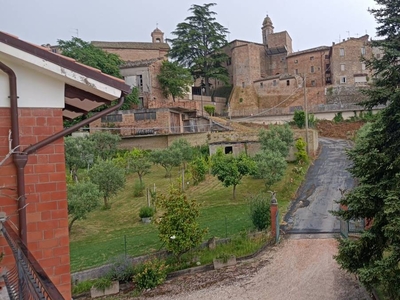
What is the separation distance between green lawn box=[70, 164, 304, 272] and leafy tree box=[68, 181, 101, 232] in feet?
4.82

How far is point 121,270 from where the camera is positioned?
12.9 metres

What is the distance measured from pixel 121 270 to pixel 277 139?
18.1m

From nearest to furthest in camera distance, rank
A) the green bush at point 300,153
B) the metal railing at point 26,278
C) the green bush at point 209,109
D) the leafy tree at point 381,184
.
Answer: the metal railing at point 26,278
the leafy tree at point 381,184
the green bush at point 300,153
the green bush at point 209,109

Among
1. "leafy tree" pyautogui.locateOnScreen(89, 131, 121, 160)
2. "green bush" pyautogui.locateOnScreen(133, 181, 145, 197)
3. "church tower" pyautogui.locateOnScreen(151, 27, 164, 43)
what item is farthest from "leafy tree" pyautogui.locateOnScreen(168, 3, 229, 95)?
"green bush" pyautogui.locateOnScreen(133, 181, 145, 197)

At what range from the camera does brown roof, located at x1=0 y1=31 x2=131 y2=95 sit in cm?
366

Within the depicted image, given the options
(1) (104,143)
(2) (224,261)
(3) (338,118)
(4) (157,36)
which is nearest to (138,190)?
(1) (104,143)

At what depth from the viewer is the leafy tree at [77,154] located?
26409mm

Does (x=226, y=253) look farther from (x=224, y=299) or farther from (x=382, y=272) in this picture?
(x=382, y=272)

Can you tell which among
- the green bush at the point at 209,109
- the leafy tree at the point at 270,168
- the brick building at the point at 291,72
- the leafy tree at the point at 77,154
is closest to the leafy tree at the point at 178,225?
the leafy tree at the point at 270,168

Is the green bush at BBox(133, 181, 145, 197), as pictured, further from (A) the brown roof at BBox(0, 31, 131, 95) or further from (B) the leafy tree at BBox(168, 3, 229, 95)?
(B) the leafy tree at BBox(168, 3, 229, 95)

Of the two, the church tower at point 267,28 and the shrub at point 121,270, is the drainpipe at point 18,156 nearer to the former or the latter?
the shrub at point 121,270

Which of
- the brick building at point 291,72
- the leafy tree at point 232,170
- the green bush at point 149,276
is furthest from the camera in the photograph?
the brick building at point 291,72

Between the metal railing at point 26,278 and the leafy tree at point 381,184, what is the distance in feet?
25.8

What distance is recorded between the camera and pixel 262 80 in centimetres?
5803
